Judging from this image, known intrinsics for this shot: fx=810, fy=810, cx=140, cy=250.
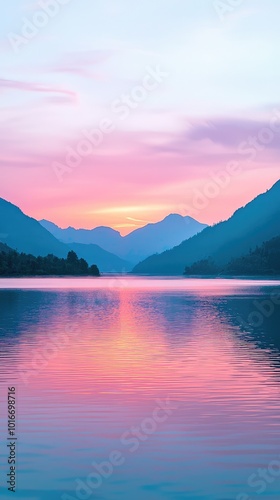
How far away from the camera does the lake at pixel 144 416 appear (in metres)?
21.9

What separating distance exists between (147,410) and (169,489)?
10761mm

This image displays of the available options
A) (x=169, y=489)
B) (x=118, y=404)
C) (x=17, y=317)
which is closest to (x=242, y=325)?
(x=17, y=317)

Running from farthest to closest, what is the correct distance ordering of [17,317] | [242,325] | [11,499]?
[17,317] < [242,325] < [11,499]

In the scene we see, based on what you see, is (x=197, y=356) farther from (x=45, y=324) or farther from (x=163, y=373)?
(x=45, y=324)

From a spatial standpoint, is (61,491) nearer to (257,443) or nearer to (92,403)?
(257,443)

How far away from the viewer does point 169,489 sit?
69.4 ft

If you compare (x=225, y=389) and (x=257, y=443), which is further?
(x=225, y=389)

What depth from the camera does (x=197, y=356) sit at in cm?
5038

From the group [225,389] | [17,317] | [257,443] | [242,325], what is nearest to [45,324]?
[17,317]

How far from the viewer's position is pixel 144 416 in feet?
101

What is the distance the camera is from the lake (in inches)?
861

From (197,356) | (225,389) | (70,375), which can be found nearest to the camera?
(225,389)

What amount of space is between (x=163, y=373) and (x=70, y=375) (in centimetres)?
488

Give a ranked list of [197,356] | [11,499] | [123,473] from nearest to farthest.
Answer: [11,499], [123,473], [197,356]
